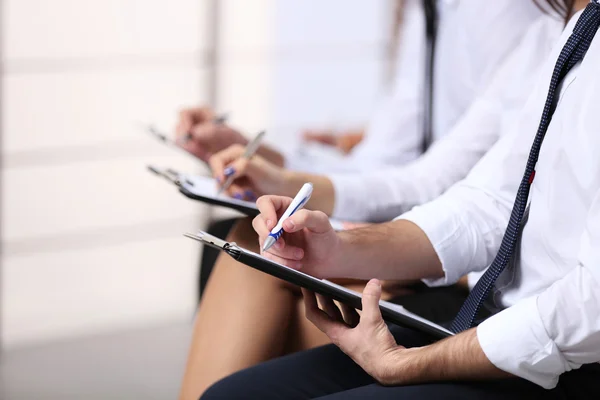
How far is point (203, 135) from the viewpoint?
5.22ft

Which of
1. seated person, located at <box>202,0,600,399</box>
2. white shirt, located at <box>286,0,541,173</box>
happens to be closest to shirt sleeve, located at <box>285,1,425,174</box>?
white shirt, located at <box>286,0,541,173</box>

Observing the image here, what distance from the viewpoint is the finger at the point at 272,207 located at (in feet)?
3.26

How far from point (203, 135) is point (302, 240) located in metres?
0.61

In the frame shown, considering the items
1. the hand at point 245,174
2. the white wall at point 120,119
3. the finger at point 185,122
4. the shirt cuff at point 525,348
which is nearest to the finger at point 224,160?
the hand at point 245,174

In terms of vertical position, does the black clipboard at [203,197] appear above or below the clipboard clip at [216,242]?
below

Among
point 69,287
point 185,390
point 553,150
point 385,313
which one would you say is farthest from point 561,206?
point 69,287

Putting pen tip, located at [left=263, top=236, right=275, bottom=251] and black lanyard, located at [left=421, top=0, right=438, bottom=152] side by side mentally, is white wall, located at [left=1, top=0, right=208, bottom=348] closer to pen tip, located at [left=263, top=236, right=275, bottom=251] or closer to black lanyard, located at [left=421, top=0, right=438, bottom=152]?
black lanyard, located at [left=421, top=0, right=438, bottom=152]

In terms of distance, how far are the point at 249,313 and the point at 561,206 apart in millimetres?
471

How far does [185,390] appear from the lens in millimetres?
1245

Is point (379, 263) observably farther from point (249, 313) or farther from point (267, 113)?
point (267, 113)

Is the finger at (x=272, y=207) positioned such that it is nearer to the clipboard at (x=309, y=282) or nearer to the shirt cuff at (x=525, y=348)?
the clipboard at (x=309, y=282)

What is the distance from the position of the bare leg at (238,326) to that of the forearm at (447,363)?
0.34 meters

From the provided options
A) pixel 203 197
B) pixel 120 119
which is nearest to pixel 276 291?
pixel 203 197

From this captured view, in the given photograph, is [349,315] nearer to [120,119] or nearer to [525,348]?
[525,348]
